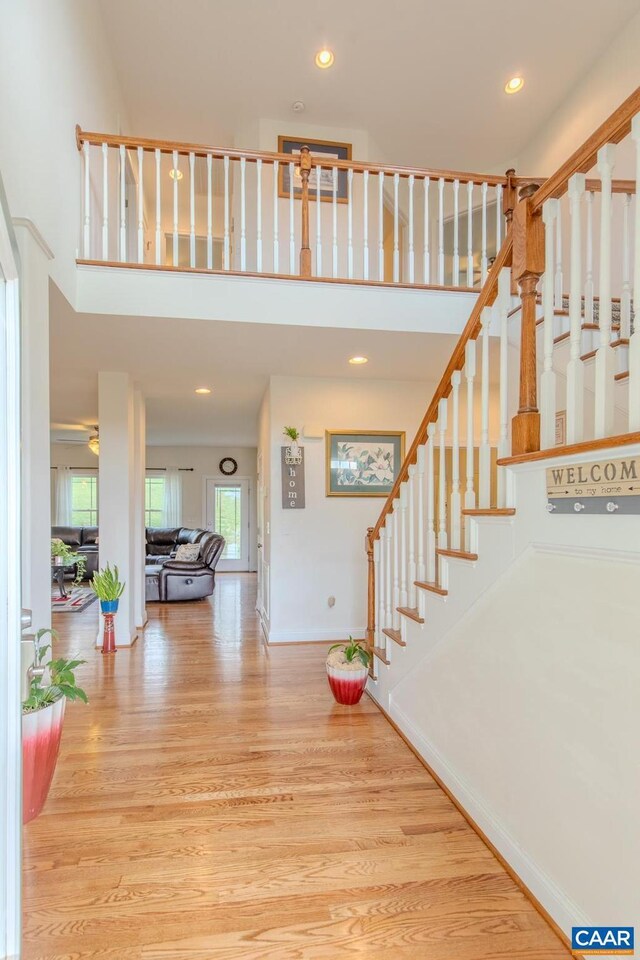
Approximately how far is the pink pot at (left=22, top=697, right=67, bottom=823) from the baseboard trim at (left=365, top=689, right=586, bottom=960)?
1628mm

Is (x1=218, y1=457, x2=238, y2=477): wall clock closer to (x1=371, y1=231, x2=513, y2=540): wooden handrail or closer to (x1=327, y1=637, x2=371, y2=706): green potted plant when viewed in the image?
(x1=327, y1=637, x2=371, y2=706): green potted plant

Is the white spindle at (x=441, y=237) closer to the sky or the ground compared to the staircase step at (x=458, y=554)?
closer to the sky

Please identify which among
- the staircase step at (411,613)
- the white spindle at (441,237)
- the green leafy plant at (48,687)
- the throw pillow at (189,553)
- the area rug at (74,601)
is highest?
the white spindle at (441,237)

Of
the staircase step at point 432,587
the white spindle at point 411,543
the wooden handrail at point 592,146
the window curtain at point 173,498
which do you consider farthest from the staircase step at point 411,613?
the window curtain at point 173,498

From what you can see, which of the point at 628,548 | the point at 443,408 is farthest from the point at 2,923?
the point at 443,408

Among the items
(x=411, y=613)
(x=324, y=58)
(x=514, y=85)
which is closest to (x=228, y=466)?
(x=324, y=58)

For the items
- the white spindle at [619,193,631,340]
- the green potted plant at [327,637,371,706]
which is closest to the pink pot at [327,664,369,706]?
the green potted plant at [327,637,371,706]

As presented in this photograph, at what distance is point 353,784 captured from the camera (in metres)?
2.19

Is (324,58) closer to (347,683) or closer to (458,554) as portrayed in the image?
(458,554)

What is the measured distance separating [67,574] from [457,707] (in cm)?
816

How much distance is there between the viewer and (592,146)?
1378mm

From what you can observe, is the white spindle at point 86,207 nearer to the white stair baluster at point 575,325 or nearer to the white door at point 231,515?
the white stair baluster at point 575,325

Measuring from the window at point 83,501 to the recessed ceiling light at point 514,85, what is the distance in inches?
365

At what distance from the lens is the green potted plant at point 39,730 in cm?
169
